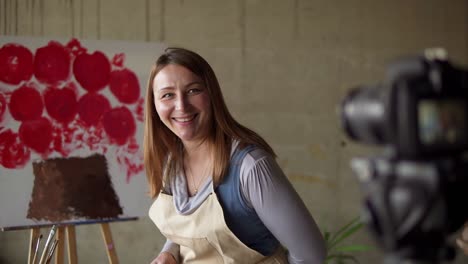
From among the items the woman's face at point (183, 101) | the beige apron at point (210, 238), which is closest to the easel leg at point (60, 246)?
the beige apron at point (210, 238)

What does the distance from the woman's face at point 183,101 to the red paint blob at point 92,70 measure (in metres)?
1.00

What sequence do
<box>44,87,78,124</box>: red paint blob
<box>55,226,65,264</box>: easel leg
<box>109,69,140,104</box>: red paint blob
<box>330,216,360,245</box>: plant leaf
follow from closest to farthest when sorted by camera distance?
<box>55,226,65,264</box>: easel leg → <box>44,87,78,124</box>: red paint blob → <box>109,69,140,104</box>: red paint blob → <box>330,216,360,245</box>: plant leaf

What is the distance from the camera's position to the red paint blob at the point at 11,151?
241cm

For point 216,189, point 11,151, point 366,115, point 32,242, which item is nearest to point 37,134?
point 11,151

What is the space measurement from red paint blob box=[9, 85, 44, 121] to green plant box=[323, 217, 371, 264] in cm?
167

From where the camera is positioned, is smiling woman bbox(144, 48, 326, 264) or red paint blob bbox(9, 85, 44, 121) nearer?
smiling woman bbox(144, 48, 326, 264)

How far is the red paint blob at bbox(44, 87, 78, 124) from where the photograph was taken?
2.50 m

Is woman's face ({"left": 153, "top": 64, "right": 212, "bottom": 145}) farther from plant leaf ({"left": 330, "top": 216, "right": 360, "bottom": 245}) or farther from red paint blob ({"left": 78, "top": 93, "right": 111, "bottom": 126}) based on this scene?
plant leaf ({"left": 330, "top": 216, "right": 360, "bottom": 245})

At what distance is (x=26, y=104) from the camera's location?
2.46m

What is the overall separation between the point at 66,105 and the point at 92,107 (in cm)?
12

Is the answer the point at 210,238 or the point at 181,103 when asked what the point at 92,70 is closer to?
the point at 181,103

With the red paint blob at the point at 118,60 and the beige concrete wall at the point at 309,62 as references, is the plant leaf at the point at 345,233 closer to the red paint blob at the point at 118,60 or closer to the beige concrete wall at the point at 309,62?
the beige concrete wall at the point at 309,62

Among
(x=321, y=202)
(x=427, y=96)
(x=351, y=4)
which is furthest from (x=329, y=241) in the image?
(x=427, y=96)

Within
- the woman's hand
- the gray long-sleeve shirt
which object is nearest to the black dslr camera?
the gray long-sleeve shirt
